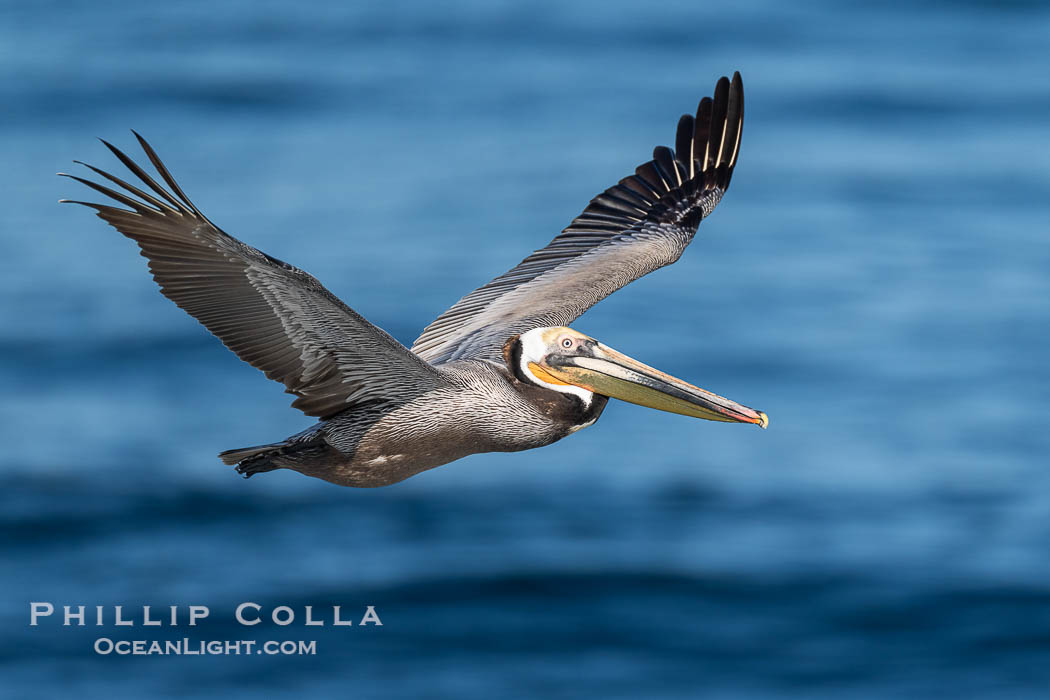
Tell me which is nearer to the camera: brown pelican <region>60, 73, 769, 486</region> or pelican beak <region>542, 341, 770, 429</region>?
brown pelican <region>60, 73, 769, 486</region>

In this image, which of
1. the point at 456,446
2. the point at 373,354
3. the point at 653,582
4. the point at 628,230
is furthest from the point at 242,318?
the point at 653,582

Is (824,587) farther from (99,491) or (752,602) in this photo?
(99,491)

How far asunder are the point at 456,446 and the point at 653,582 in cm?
1776

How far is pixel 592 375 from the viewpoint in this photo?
8.38 metres

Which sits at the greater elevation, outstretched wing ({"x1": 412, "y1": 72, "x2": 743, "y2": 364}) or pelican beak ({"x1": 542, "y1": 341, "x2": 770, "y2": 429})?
outstretched wing ({"x1": 412, "y1": 72, "x2": 743, "y2": 364})

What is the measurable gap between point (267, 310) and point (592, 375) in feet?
6.02

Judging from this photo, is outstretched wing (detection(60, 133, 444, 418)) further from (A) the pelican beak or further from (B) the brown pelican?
(A) the pelican beak

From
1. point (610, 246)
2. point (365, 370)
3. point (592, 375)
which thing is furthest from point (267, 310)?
point (610, 246)

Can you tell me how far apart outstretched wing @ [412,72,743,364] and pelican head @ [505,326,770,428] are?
0.62 meters

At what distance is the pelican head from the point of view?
829 centimetres

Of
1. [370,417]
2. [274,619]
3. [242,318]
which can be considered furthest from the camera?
[274,619]

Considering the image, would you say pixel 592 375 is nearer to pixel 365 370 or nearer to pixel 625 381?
pixel 625 381

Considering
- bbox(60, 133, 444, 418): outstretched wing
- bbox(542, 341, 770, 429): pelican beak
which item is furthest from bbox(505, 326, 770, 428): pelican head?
bbox(60, 133, 444, 418): outstretched wing

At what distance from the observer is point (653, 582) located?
83.1 ft
